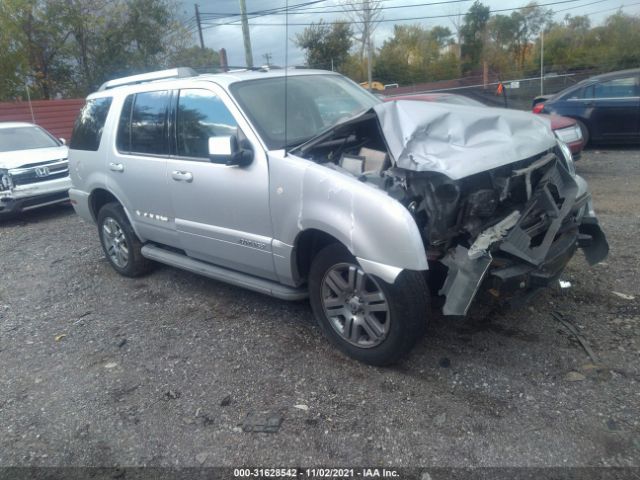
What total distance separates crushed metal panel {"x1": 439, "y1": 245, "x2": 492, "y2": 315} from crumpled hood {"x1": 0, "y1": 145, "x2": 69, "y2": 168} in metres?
7.67

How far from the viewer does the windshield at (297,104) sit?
4.11 meters

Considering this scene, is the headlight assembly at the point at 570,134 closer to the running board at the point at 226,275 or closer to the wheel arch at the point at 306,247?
the wheel arch at the point at 306,247

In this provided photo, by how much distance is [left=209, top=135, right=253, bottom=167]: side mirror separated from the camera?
3.84m

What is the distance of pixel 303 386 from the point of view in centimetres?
353

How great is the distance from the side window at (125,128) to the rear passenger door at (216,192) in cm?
79

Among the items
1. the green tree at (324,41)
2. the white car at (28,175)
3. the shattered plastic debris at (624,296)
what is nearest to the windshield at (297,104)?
the shattered plastic debris at (624,296)

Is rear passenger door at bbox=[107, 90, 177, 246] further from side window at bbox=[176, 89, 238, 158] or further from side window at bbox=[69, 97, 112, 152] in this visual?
side window at bbox=[69, 97, 112, 152]

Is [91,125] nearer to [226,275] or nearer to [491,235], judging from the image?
[226,275]

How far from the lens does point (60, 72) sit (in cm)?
2134

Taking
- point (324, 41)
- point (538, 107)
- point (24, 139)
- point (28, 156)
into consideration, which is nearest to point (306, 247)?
point (28, 156)

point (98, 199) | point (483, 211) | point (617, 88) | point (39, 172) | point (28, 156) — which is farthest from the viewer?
point (617, 88)

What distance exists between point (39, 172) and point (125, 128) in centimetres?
503

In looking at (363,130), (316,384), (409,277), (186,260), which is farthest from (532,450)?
(186,260)

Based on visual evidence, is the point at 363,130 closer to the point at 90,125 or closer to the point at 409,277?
the point at 409,277
